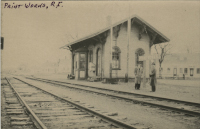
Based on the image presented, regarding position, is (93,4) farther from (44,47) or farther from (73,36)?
(73,36)

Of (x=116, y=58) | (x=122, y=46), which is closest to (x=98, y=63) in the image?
(x=116, y=58)

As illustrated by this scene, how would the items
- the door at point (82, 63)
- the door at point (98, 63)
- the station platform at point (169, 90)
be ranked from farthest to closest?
1. the door at point (82, 63)
2. the door at point (98, 63)
3. the station platform at point (169, 90)

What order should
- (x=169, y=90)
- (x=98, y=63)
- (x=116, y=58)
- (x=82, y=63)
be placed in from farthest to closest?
1. (x=82, y=63)
2. (x=98, y=63)
3. (x=116, y=58)
4. (x=169, y=90)

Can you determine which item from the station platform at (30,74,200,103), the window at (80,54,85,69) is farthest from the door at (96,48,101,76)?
the station platform at (30,74,200,103)

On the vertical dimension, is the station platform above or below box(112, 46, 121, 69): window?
below

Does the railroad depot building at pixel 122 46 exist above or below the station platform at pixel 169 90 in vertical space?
above

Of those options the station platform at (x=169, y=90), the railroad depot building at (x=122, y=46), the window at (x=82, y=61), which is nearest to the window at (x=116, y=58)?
the railroad depot building at (x=122, y=46)

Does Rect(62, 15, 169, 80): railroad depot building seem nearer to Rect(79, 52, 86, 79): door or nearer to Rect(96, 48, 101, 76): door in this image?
Rect(96, 48, 101, 76): door

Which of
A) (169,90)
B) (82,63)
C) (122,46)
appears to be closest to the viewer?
(169,90)

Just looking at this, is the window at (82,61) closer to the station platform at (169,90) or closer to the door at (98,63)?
the door at (98,63)

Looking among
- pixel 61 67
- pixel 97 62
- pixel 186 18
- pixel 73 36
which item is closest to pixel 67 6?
pixel 186 18

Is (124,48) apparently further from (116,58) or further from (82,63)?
(82,63)

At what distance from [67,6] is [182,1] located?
10.5 feet

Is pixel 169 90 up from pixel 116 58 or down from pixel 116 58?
down
